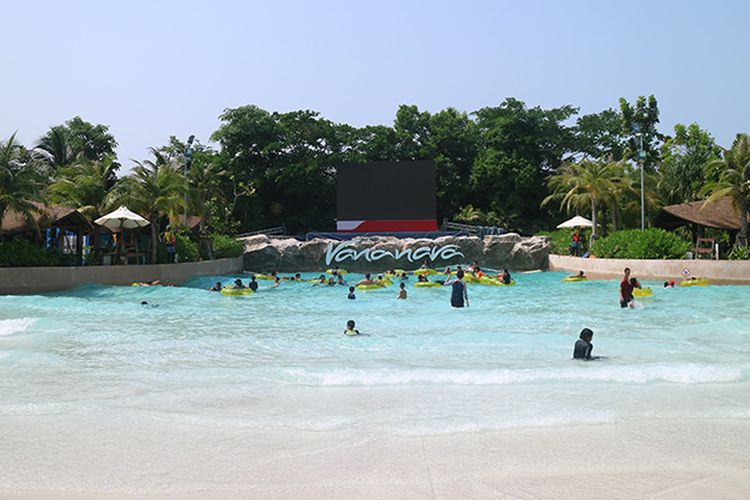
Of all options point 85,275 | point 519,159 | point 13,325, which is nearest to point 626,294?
point 13,325

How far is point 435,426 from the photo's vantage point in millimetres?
6750

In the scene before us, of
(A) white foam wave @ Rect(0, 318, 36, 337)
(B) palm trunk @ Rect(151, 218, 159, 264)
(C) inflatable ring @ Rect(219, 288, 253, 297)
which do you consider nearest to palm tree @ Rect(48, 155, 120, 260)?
(B) palm trunk @ Rect(151, 218, 159, 264)

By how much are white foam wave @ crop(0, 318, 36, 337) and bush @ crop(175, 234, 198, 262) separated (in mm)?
13496

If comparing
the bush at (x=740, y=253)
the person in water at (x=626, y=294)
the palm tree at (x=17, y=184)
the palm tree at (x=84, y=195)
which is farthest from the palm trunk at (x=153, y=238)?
the bush at (x=740, y=253)

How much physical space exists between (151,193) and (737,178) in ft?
82.1

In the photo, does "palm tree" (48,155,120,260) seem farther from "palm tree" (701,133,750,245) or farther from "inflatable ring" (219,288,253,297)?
"palm tree" (701,133,750,245)

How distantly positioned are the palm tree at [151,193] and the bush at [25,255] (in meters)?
3.83

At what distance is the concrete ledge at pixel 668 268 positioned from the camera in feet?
81.8

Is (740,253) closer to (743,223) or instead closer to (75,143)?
(743,223)

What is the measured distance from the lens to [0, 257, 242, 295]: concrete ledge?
76.6 ft

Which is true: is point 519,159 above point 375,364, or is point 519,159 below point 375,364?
above

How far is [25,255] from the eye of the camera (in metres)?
24.0

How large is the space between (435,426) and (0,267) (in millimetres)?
21963

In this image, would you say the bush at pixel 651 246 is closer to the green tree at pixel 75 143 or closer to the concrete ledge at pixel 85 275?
the concrete ledge at pixel 85 275
